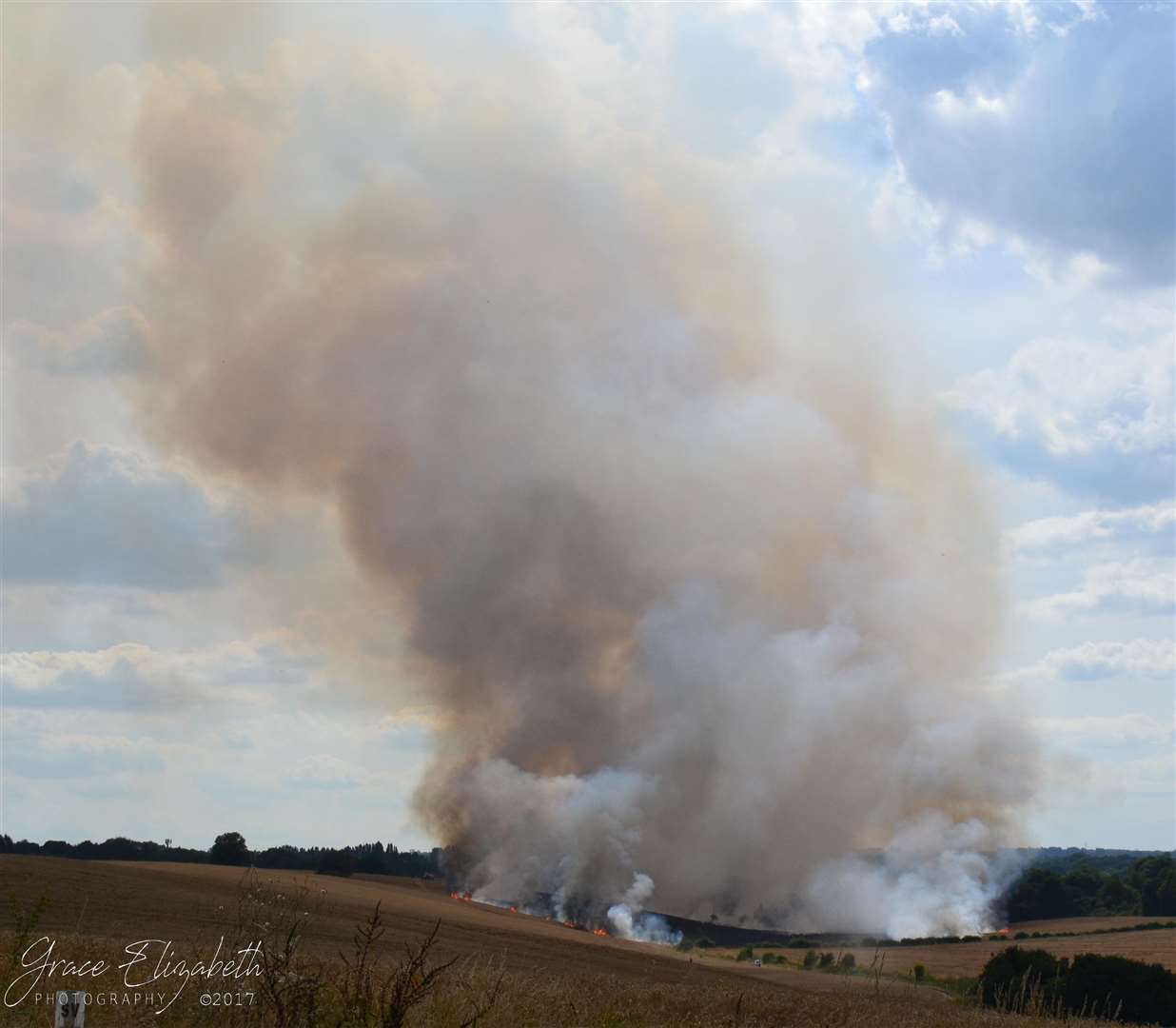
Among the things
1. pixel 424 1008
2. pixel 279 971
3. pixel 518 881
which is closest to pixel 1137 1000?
pixel 424 1008

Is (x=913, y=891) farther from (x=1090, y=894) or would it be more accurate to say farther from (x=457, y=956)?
(x=457, y=956)

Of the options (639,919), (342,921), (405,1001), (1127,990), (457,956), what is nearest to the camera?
(405,1001)

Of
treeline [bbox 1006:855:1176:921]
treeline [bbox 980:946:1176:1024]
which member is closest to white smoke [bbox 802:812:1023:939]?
treeline [bbox 1006:855:1176:921]

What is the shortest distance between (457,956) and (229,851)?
88.7m

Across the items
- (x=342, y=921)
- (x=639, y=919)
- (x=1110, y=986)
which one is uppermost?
(x=639, y=919)

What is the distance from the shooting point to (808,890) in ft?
318

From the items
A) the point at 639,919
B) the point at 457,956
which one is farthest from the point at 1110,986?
the point at 639,919

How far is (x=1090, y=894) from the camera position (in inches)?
4296

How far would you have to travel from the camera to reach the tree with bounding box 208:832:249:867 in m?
101

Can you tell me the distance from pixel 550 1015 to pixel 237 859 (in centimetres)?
9126

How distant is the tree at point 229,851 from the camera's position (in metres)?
101

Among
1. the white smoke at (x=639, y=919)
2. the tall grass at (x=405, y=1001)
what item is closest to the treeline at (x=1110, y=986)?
the tall grass at (x=405, y=1001)

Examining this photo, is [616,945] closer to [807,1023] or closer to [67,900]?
[67,900]

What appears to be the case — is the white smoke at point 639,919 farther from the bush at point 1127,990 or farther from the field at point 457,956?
the bush at point 1127,990
